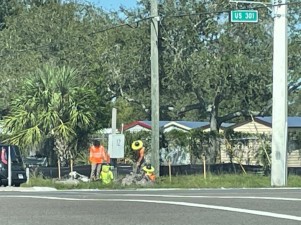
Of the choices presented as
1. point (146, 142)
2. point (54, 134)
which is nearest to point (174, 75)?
point (146, 142)

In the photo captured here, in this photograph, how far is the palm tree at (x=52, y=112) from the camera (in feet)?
99.3

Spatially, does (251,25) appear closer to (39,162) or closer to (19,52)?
(39,162)

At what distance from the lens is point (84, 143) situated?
32000 mm

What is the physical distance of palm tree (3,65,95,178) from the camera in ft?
99.3

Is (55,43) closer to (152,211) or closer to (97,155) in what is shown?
(97,155)

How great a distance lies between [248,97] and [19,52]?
14.3m

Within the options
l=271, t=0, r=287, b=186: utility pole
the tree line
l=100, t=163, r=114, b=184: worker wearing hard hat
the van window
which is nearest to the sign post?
l=271, t=0, r=287, b=186: utility pole

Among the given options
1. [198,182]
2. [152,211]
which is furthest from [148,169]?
[152,211]

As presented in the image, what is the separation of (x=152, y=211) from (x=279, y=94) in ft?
44.9

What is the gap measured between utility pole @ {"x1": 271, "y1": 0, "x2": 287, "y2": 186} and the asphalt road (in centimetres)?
963

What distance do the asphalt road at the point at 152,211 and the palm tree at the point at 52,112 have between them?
13749mm

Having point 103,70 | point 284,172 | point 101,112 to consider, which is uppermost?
point 103,70

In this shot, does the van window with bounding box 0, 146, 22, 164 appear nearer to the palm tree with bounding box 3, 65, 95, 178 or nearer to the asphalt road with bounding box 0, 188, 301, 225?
the palm tree with bounding box 3, 65, 95, 178

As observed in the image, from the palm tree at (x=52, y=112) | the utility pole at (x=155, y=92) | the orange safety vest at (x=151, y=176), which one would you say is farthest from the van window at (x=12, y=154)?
the utility pole at (x=155, y=92)
